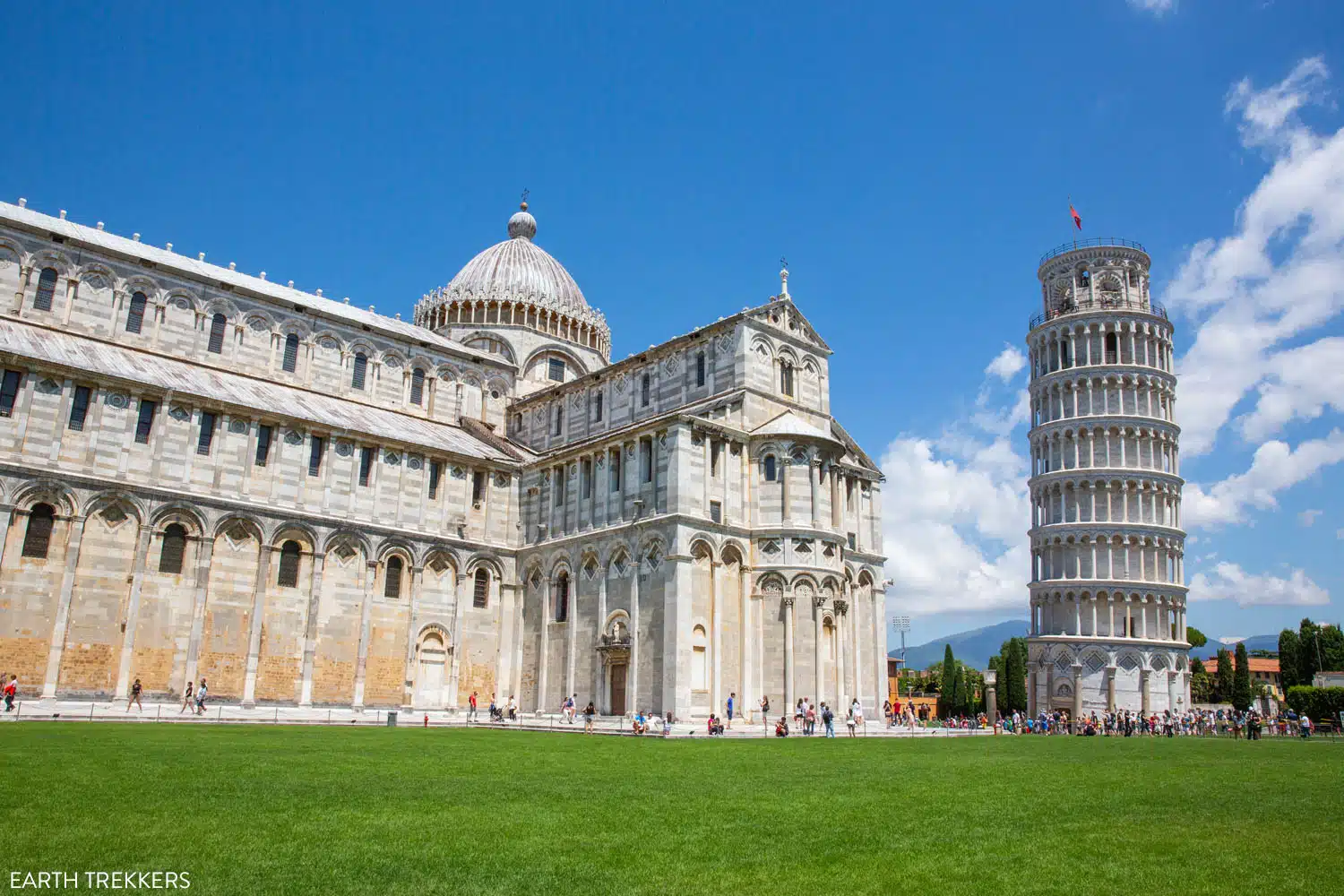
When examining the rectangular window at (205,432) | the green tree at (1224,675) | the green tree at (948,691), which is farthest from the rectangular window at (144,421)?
the green tree at (1224,675)

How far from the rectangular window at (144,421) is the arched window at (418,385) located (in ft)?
50.8

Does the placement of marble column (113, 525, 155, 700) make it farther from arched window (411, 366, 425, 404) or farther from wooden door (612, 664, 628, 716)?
arched window (411, 366, 425, 404)

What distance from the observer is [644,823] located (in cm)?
1171

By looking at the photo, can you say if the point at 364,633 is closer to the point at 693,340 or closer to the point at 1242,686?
the point at 693,340

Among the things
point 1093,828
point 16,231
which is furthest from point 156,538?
point 1093,828

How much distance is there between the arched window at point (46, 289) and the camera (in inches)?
1662

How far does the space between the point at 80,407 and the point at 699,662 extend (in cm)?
2613

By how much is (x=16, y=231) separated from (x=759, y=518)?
34.2m

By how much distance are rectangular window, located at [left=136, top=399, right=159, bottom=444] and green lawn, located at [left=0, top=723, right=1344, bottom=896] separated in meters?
21.6

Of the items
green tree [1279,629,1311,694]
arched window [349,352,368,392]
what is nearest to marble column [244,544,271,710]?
arched window [349,352,368,392]

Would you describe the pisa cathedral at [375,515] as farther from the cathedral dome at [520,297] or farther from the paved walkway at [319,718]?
the cathedral dome at [520,297]

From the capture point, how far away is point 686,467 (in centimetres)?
4050

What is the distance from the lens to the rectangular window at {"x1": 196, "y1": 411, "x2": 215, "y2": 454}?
40.2 meters

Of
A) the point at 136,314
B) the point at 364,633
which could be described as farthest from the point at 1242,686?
the point at 136,314
